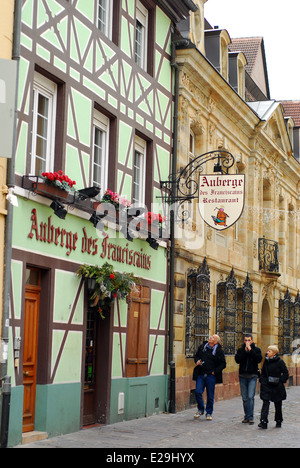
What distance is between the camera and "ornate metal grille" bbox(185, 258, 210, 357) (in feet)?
60.1

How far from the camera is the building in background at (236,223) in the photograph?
18.0 metres

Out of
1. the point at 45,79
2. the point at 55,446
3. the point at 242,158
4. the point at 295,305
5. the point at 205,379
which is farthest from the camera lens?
the point at 295,305

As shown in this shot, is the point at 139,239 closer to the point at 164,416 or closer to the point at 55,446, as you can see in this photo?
the point at 164,416

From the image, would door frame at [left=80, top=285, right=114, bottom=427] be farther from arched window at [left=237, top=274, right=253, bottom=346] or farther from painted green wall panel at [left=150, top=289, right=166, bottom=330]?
arched window at [left=237, top=274, right=253, bottom=346]

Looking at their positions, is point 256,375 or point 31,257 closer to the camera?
point 31,257

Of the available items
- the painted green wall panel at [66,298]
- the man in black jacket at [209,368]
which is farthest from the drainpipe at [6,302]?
the man in black jacket at [209,368]

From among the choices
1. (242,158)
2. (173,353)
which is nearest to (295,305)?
(242,158)

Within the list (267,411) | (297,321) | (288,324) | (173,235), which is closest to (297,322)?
(297,321)

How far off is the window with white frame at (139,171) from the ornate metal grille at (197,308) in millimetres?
2929

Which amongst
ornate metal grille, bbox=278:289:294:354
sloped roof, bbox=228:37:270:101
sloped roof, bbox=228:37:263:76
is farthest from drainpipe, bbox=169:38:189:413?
sloped roof, bbox=228:37:263:76

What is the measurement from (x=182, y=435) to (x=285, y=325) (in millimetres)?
16464

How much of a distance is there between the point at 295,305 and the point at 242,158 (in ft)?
30.6

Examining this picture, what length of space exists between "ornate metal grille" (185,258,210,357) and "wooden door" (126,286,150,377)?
246 centimetres

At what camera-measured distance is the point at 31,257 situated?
37.1 ft
